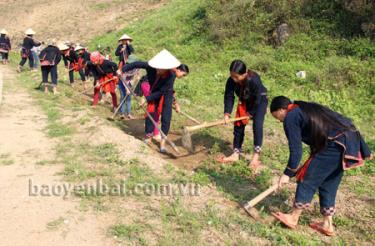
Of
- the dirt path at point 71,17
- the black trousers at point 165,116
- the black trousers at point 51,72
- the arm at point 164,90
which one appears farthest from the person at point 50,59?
the dirt path at point 71,17

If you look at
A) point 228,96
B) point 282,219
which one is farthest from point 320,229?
point 228,96

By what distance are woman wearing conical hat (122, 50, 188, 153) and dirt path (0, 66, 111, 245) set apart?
175 centimetres

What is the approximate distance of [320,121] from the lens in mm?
3920

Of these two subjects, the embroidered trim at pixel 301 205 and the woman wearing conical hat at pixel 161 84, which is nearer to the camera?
the embroidered trim at pixel 301 205

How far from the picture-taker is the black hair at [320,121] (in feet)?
12.9

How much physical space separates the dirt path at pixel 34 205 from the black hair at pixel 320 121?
2267 mm

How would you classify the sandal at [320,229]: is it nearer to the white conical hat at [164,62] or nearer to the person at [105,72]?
the white conical hat at [164,62]

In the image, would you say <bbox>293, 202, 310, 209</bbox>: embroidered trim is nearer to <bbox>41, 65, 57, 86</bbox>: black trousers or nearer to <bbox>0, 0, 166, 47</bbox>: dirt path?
<bbox>41, 65, 57, 86</bbox>: black trousers

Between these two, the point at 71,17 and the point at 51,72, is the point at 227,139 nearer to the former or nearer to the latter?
the point at 51,72

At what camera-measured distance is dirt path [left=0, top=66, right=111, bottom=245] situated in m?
3.98

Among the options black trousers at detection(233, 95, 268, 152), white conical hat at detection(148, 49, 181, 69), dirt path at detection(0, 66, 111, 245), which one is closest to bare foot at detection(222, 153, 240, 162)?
black trousers at detection(233, 95, 268, 152)

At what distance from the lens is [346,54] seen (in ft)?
34.0

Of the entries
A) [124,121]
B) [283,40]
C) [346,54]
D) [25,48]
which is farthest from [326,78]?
[25,48]

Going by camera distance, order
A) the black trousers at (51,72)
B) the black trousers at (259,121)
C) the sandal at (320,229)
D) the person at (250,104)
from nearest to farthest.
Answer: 1. the sandal at (320,229)
2. the person at (250,104)
3. the black trousers at (259,121)
4. the black trousers at (51,72)
